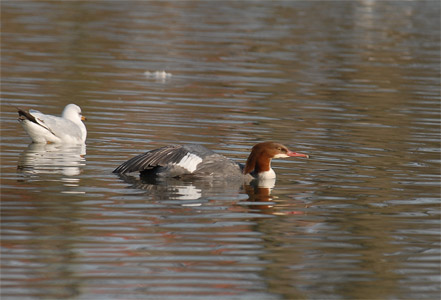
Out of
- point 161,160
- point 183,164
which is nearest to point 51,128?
point 161,160

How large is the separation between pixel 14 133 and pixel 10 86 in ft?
17.5

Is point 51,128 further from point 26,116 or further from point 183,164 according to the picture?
point 183,164

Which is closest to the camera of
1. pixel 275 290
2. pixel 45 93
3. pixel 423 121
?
pixel 275 290

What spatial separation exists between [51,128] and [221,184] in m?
3.81

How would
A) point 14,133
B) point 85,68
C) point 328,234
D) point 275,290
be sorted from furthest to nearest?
point 85,68 < point 14,133 < point 328,234 < point 275,290

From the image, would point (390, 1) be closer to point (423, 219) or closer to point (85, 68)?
point (85, 68)

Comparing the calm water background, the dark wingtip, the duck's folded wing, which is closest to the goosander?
the duck's folded wing

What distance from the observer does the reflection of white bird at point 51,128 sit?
14.9 meters

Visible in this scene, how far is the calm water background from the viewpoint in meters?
8.46

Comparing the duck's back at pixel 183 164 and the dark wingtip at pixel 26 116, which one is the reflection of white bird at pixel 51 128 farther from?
the duck's back at pixel 183 164

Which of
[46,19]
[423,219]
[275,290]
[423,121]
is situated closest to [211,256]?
[275,290]

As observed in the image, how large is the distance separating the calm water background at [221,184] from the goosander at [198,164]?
1.11 feet

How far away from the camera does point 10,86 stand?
2117 centimetres

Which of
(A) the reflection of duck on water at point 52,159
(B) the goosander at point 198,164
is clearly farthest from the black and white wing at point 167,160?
(A) the reflection of duck on water at point 52,159
